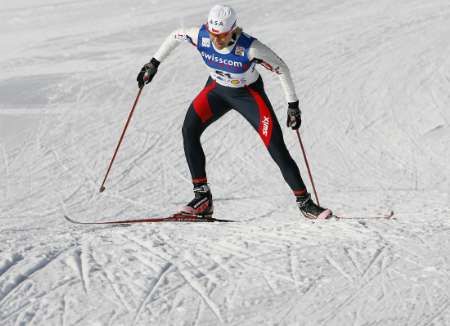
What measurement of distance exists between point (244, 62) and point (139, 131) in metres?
4.53

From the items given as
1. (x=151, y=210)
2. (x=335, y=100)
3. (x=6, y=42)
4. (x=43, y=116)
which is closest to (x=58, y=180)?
(x=151, y=210)

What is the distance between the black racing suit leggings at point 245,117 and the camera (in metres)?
6.04

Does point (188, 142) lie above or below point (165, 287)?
above

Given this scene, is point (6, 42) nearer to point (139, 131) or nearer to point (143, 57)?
point (143, 57)

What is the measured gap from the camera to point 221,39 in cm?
559

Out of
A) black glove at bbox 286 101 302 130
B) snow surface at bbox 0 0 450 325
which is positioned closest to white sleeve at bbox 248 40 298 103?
black glove at bbox 286 101 302 130

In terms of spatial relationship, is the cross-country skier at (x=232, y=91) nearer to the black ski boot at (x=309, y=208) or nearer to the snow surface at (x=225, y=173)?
the black ski boot at (x=309, y=208)

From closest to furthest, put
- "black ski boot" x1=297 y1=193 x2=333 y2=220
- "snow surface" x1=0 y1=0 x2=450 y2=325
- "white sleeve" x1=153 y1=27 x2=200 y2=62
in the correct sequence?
"snow surface" x1=0 y1=0 x2=450 y2=325 < "white sleeve" x1=153 y1=27 x2=200 y2=62 < "black ski boot" x1=297 y1=193 x2=333 y2=220

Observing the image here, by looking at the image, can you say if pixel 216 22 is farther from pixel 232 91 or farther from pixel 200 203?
pixel 200 203

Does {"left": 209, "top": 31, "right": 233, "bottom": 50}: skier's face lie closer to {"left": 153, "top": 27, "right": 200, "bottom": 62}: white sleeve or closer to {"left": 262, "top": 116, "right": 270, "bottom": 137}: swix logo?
{"left": 153, "top": 27, "right": 200, "bottom": 62}: white sleeve

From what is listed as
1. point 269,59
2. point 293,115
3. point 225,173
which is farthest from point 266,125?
point 225,173

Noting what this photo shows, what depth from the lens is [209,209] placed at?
22.1 feet

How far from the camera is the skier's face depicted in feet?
18.3

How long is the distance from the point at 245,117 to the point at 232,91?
11.3 inches
